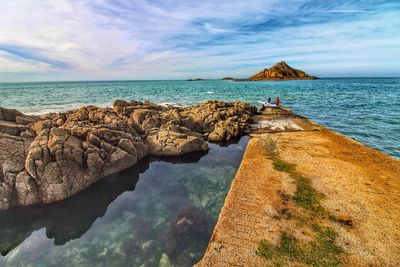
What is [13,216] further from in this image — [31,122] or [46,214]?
[31,122]

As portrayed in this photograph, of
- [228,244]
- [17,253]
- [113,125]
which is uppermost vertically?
[113,125]

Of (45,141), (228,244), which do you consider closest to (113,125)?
(45,141)

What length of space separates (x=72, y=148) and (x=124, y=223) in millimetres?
6357

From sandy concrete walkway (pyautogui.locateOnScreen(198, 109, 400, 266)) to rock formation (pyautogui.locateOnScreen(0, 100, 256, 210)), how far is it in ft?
25.9

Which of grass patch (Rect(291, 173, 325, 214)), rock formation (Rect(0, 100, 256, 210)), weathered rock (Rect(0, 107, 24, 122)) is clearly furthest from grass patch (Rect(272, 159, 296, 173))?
weathered rock (Rect(0, 107, 24, 122))

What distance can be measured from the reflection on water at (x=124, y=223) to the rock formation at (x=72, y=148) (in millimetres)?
826

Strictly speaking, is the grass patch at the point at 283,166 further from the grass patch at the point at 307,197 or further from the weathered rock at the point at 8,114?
the weathered rock at the point at 8,114

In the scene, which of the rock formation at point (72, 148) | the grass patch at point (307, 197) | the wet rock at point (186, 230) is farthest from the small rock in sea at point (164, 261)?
the rock formation at point (72, 148)

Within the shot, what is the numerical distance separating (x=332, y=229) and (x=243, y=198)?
12.7 feet

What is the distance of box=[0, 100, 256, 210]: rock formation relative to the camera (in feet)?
40.2

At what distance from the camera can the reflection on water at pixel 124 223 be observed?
8.80m

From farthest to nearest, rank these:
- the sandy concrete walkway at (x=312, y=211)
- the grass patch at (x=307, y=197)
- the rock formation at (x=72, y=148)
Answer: the rock formation at (x=72, y=148) < the grass patch at (x=307, y=197) < the sandy concrete walkway at (x=312, y=211)

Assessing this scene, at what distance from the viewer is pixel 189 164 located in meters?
17.3

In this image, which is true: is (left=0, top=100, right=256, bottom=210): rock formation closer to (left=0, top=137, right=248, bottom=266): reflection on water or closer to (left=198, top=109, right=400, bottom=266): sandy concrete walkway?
(left=0, top=137, right=248, bottom=266): reflection on water
